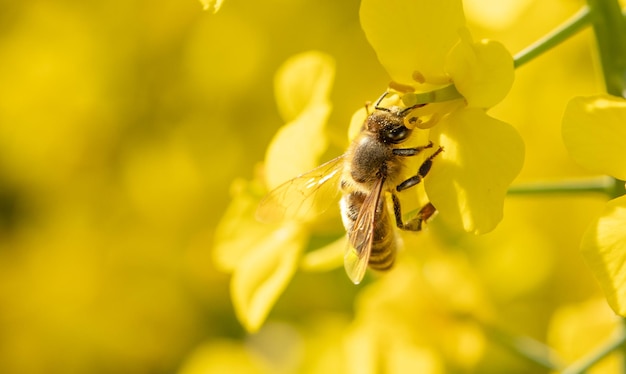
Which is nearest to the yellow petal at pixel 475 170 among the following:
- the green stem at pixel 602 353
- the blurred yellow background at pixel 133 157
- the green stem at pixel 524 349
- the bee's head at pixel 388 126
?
the bee's head at pixel 388 126

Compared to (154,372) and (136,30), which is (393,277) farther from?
(136,30)

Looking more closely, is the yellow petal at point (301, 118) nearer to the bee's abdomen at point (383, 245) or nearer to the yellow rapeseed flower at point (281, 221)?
the yellow rapeseed flower at point (281, 221)

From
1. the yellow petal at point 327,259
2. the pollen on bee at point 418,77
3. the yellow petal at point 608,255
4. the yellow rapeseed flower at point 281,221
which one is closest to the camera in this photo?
the yellow petal at point 608,255

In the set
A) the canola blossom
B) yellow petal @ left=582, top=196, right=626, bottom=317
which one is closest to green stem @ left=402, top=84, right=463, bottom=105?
the canola blossom

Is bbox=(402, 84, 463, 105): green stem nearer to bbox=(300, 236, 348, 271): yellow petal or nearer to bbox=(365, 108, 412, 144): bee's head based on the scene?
bbox=(365, 108, 412, 144): bee's head

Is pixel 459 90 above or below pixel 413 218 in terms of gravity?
above

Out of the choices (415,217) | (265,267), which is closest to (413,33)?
(415,217)

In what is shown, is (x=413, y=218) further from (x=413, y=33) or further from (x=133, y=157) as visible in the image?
(x=133, y=157)
